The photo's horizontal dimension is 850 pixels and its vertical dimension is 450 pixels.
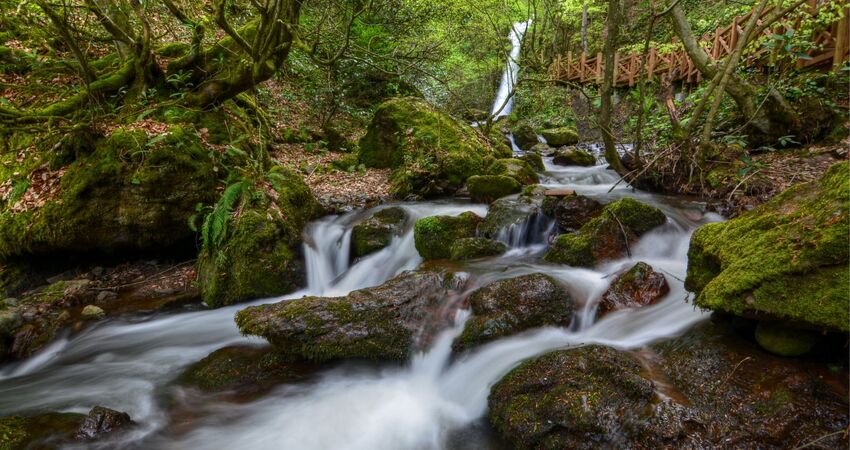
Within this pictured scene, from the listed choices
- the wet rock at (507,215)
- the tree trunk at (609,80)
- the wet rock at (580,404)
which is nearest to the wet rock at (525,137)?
the tree trunk at (609,80)

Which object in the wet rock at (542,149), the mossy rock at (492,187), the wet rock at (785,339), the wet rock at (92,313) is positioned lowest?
the wet rock at (785,339)

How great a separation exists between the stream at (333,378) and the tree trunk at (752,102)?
3.59 metres

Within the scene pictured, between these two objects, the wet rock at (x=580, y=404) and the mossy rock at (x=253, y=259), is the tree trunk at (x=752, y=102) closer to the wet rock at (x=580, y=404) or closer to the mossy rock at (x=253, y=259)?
the wet rock at (x=580, y=404)

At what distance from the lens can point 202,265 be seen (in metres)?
5.92

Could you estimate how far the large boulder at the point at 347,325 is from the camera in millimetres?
3723

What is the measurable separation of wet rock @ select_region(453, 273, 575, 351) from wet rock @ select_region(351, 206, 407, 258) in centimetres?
276

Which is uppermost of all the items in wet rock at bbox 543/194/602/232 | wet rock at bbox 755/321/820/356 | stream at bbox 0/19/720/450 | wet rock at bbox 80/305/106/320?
wet rock at bbox 543/194/602/232

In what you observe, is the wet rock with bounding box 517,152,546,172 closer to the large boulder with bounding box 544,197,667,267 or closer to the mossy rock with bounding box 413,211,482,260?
the mossy rock with bounding box 413,211,482,260

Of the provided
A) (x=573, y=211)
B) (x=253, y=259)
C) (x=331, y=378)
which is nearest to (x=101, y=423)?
(x=331, y=378)

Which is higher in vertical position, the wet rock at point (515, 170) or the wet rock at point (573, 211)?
the wet rock at point (515, 170)

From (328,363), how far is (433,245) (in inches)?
95.3

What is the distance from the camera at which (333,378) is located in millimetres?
3824

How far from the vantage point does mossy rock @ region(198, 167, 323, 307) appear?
549cm

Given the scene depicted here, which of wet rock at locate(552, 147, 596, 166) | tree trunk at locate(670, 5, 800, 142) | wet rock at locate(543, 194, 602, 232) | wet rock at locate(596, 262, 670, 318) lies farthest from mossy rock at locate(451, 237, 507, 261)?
wet rock at locate(552, 147, 596, 166)
